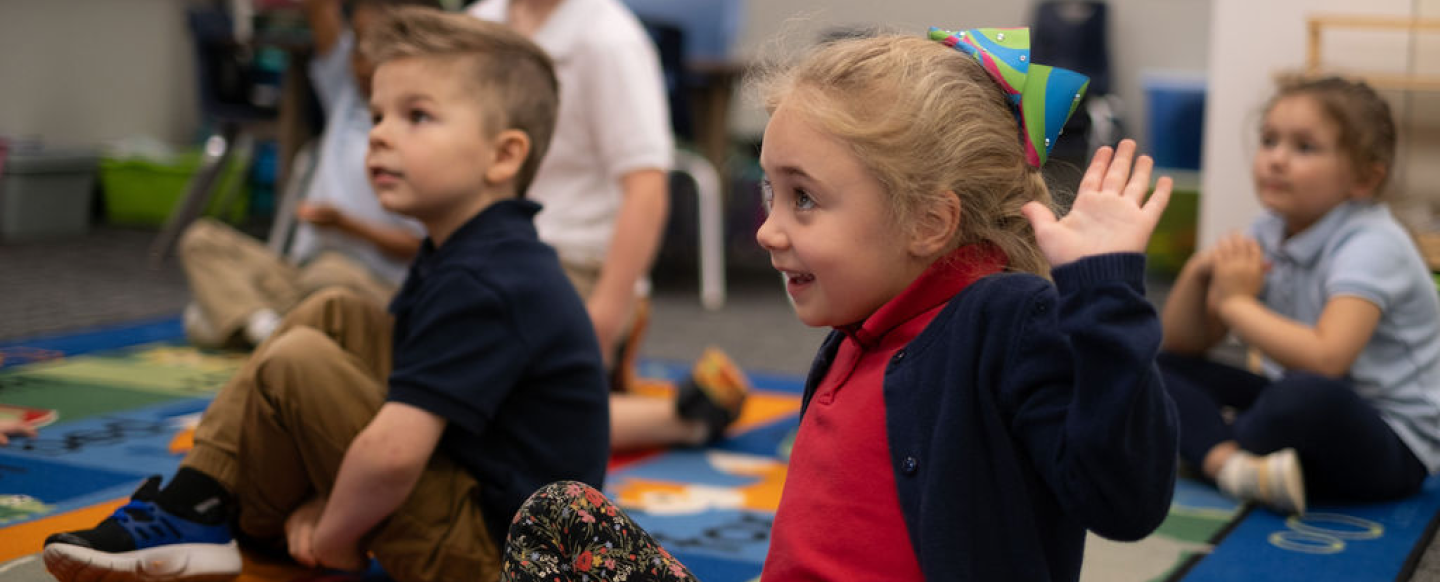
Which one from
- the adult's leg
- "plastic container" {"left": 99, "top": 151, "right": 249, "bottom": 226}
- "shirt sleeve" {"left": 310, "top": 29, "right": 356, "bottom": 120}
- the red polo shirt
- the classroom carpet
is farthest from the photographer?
"plastic container" {"left": 99, "top": 151, "right": 249, "bottom": 226}

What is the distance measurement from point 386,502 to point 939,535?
63 cm

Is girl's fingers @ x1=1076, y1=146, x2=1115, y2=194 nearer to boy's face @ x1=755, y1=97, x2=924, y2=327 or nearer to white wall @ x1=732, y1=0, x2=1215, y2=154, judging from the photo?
boy's face @ x1=755, y1=97, x2=924, y2=327

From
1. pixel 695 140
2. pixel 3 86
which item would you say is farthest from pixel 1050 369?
pixel 3 86

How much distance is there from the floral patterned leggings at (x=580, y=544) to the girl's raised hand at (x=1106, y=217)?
35cm

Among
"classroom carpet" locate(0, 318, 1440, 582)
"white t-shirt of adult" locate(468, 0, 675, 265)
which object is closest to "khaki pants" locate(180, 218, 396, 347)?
"classroom carpet" locate(0, 318, 1440, 582)

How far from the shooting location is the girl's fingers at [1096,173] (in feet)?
2.70

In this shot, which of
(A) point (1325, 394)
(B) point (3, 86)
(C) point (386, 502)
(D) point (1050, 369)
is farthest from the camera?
(B) point (3, 86)

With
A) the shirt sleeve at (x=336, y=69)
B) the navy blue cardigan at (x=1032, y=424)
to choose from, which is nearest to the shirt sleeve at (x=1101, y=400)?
the navy blue cardigan at (x=1032, y=424)

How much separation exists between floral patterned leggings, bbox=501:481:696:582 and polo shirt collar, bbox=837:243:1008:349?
0.22m

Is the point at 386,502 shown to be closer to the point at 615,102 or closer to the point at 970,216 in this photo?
the point at 970,216

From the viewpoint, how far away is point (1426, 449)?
1.92 metres

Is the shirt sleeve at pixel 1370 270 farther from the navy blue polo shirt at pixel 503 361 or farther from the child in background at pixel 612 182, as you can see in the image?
the navy blue polo shirt at pixel 503 361

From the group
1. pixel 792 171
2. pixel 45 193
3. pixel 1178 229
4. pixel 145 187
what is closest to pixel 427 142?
pixel 792 171

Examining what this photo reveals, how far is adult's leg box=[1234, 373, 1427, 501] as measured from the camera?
1.85 meters
